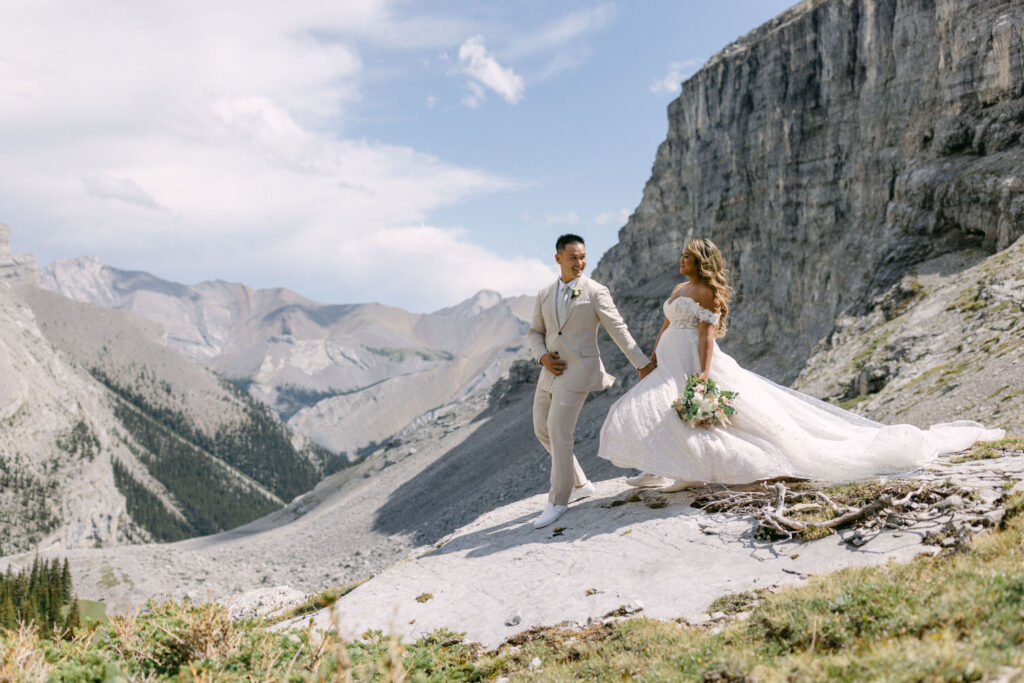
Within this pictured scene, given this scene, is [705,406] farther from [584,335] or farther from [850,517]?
[850,517]

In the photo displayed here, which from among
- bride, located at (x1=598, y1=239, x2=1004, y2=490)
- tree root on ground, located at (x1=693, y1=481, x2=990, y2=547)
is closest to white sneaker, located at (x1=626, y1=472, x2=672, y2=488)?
bride, located at (x1=598, y1=239, x2=1004, y2=490)

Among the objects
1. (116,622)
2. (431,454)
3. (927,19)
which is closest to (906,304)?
(927,19)

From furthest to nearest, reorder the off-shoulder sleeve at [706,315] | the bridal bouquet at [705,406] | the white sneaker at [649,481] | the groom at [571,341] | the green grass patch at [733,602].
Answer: the white sneaker at [649,481] < the groom at [571,341] < the off-shoulder sleeve at [706,315] < the bridal bouquet at [705,406] < the green grass patch at [733,602]

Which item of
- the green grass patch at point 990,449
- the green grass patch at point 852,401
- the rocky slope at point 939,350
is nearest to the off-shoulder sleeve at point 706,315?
the green grass patch at point 990,449

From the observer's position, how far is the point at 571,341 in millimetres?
10148

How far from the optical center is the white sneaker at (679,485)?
9828 millimetres

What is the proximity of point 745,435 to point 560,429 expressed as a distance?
2.81m

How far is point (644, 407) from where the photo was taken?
9688 millimetres

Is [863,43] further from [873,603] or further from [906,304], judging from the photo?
[873,603]

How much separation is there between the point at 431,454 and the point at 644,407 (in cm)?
8160

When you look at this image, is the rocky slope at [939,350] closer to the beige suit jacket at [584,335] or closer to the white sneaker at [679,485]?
the white sneaker at [679,485]

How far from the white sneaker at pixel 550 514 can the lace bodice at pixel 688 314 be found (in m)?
3.59

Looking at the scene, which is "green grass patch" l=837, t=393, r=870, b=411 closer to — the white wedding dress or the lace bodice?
the white wedding dress

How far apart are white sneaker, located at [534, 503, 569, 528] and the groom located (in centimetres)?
2
